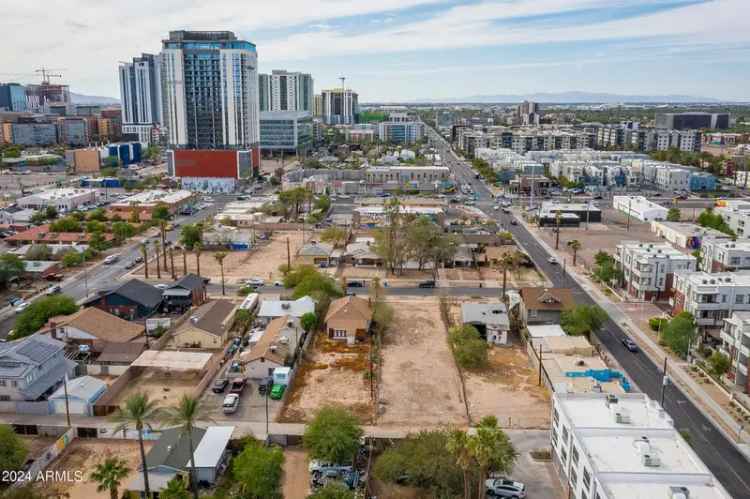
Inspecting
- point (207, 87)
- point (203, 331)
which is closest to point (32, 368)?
point (203, 331)

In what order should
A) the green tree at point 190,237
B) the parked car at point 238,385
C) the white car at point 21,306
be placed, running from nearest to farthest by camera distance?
the parked car at point 238,385 < the white car at point 21,306 < the green tree at point 190,237

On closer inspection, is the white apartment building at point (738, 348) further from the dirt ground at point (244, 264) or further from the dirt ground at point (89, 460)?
the dirt ground at point (244, 264)

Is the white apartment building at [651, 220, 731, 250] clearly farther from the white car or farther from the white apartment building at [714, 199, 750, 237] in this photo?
the white car

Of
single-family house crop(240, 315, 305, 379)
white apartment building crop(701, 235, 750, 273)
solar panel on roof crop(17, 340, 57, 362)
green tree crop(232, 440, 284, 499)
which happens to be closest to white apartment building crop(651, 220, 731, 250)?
white apartment building crop(701, 235, 750, 273)

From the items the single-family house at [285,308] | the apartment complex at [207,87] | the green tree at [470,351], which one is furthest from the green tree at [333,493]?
the apartment complex at [207,87]

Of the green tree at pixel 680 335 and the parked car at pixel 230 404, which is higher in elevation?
the green tree at pixel 680 335

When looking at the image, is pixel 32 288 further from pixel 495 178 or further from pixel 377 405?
pixel 495 178
